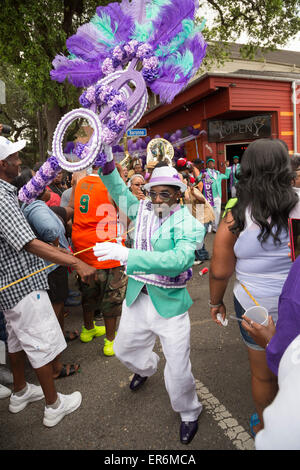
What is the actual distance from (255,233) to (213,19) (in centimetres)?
1423

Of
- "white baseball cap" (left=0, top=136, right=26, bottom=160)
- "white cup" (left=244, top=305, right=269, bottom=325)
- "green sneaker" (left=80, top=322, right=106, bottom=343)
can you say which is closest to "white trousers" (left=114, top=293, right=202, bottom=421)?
"white cup" (left=244, top=305, right=269, bottom=325)

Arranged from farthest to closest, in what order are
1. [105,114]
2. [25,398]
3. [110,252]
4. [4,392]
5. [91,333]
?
[91,333], [4,392], [25,398], [105,114], [110,252]

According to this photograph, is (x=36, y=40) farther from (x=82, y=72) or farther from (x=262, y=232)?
(x=262, y=232)

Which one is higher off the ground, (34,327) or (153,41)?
(153,41)

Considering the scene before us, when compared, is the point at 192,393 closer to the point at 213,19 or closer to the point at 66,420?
the point at 66,420

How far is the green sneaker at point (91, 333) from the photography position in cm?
359

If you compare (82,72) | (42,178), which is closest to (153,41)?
(82,72)

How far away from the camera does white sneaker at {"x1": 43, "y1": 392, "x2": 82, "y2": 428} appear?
2.33m

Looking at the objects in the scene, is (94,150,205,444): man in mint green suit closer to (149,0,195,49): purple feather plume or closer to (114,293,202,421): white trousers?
(114,293,202,421): white trousers

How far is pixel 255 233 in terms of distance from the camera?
1733 mm

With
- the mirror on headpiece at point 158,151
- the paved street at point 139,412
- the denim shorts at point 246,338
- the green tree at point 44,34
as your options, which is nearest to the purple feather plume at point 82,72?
the denim shorts at point 246,338

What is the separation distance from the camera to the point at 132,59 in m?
2.17

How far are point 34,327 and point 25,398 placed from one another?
2.71 feet

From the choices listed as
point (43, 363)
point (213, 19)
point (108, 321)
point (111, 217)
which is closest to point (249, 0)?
point (213, 19)
